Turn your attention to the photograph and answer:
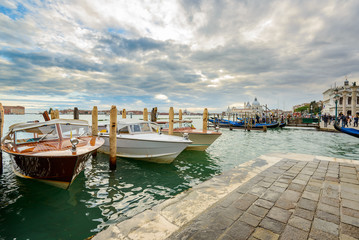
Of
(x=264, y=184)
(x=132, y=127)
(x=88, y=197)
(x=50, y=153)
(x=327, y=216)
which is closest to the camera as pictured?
(x=327, y=216)

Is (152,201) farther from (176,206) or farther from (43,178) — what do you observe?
(43,178)

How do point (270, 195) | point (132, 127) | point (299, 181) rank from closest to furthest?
point (270, 195) < point (299, 181) < point (132, 127)

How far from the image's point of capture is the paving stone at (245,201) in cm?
340

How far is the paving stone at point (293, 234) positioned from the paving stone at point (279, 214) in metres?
0.24

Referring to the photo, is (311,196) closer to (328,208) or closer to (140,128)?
(328,208)

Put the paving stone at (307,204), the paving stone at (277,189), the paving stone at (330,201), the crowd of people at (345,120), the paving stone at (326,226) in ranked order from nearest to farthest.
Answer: the paving stone at (326,226), the paving stone at (307,204), the paving stone at (330,201), the paving stone at (277,189), the crowd of people at (345,120)

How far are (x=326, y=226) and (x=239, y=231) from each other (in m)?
1.42

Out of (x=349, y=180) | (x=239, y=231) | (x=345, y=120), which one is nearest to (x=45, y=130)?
(x=239, y=231)

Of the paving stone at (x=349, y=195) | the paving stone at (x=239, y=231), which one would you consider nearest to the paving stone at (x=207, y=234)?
the paving stone at (x=239, y=231)

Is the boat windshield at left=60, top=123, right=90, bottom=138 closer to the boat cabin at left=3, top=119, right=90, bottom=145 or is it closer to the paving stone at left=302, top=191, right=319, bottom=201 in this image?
the boat cabin at left=3, top=119, right=90, bottom=145

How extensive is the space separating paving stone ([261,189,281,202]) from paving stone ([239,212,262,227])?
0.89 metres

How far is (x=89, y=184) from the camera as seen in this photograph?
21.6 feet

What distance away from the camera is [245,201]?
3.62 metres

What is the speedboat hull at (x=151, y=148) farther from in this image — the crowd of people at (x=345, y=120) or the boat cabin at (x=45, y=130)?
the crowd of people at (x=345, y=120)
